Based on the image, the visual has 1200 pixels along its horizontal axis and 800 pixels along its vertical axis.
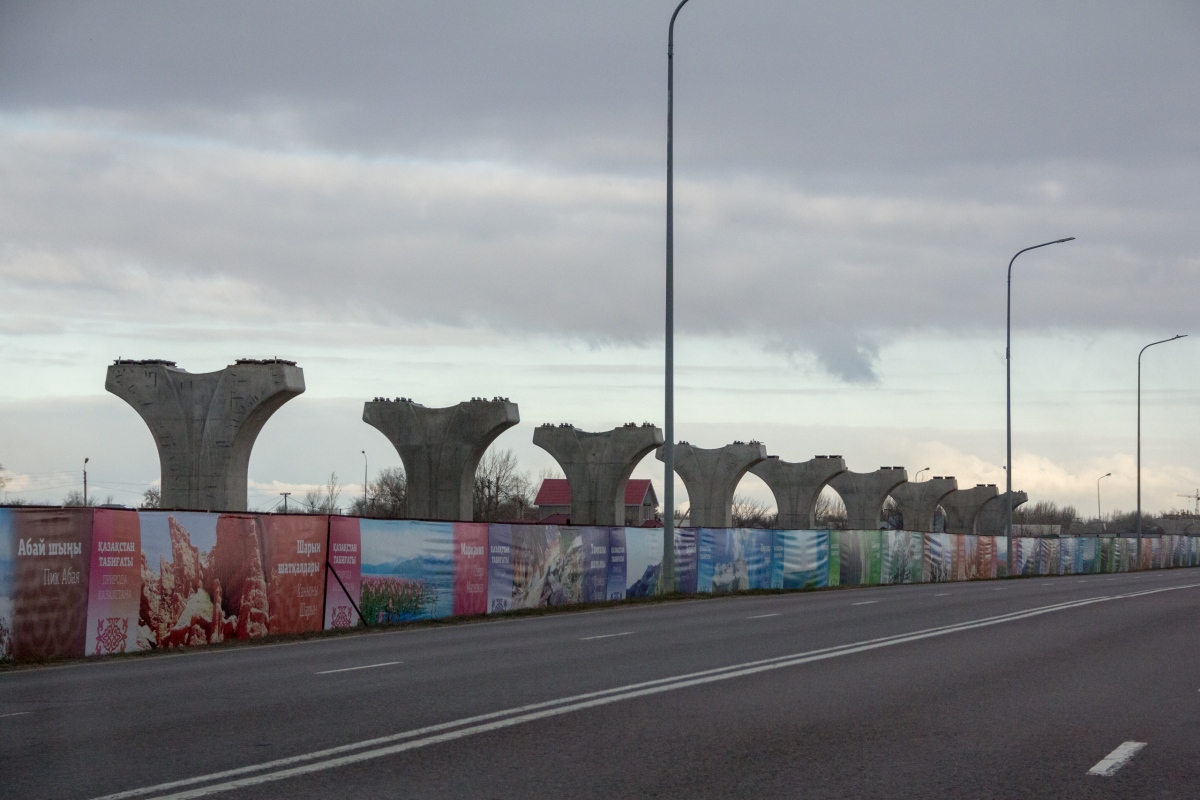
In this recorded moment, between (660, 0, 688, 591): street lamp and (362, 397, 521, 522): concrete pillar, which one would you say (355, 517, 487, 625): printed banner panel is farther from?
(362, 397, 521, 522): concrete pillar

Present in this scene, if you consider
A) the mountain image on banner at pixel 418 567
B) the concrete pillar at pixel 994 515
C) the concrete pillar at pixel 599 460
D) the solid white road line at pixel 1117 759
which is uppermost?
the concrete pillar at pixel 599 460

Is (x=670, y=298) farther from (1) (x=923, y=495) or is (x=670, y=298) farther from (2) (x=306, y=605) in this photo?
(1) (x=923, y=495)

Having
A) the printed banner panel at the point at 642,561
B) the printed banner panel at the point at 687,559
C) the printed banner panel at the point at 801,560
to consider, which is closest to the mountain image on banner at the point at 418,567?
the printed banner panel at the point at 642,561

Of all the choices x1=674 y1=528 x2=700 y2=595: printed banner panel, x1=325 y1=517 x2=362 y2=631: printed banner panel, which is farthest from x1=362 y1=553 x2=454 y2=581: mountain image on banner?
x1=674 y1=528 x2=700 y2=595: printed banner panel

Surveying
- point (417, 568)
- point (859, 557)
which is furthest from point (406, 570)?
point (859, 557)

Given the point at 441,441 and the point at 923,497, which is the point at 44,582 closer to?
the point at 441,441

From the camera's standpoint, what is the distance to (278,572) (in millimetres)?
20906

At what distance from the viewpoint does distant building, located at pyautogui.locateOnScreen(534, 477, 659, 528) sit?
430ft

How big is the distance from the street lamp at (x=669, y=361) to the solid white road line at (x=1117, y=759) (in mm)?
20132

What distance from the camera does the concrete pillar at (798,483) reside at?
74500 mm

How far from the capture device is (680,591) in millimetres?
33750

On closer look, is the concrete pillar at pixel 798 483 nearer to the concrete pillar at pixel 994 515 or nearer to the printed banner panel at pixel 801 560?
the printed banner panel at pixel 801 560

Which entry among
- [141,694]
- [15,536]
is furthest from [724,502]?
[141,694]

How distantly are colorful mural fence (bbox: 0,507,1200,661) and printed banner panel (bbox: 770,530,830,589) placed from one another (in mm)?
3585
